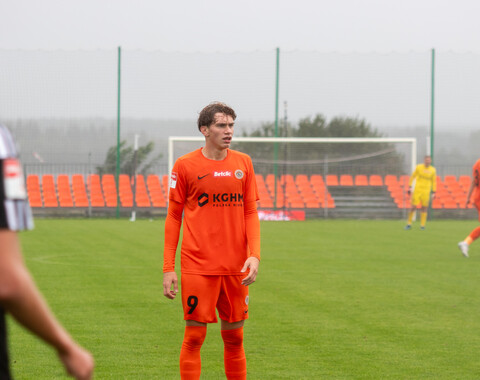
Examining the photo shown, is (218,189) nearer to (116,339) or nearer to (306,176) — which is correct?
(116,339)

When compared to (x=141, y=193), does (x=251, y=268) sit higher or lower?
higher

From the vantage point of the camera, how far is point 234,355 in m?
5.15

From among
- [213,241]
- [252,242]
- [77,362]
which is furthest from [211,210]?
[77,362]

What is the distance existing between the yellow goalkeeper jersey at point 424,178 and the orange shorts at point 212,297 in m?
19.8

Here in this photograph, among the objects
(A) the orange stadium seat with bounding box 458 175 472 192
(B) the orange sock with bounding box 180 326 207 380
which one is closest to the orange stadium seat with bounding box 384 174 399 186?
(A) the orange stadium seat with bounding box 458 175 472 192

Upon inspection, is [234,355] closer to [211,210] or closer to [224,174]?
[211,210]

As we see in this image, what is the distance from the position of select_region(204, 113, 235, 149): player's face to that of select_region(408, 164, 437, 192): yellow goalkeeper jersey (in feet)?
65.2

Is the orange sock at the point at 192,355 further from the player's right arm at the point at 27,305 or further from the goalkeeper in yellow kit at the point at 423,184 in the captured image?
the goalkeeper in yellow kit at the point at 423,184

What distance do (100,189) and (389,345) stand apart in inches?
888

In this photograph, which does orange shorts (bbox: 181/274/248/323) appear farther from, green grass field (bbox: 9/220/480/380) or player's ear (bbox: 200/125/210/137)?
green grass field (bbox: 9/220/480/380)

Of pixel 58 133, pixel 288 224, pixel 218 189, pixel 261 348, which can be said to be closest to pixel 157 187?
pixel 58 133

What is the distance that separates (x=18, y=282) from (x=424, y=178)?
916 inches

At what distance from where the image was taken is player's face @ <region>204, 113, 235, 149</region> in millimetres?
5031

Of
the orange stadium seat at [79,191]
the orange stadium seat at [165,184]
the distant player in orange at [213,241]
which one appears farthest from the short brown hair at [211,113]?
the orange stadium seat at [165,184]
